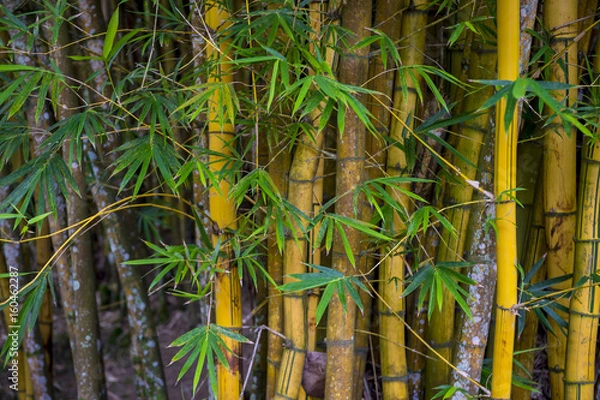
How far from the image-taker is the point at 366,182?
1215 mm

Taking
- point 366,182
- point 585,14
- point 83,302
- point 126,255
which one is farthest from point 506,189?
point 83,302

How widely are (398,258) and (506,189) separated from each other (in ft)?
1.27

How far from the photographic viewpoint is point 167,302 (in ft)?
11.9

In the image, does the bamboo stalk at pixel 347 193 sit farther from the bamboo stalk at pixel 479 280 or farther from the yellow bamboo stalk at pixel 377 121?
the bamboo stalk at pixel 479 280

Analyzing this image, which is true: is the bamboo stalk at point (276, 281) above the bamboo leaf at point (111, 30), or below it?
below

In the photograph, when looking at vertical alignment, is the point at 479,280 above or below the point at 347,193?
below

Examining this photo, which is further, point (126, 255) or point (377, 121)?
point (126, 255)

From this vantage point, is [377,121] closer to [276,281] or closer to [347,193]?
[347,193]

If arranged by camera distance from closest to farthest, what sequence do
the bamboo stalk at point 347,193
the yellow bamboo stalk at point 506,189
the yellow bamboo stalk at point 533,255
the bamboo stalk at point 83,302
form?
the yellow bamboo stalk at point 506,189 < the bamboo stalk at point 347,193 < the yellow bamboo stalk at point 533,255 < the bamboo stalk at point 83,302

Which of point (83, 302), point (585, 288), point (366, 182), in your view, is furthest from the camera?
point (83, 302)

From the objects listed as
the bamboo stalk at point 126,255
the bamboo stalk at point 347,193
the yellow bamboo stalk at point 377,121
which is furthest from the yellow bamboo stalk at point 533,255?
the bamboo stalk at point 126,255

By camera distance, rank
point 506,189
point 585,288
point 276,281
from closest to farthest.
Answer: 1. point 506,189
2. point 585,288
3. point 276,281

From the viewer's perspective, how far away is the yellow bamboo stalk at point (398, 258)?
1.37 metres

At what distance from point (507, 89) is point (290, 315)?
2.51ft
